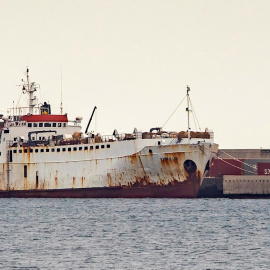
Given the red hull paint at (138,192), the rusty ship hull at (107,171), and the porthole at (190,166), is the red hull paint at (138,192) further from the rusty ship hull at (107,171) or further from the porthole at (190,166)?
the porthole at (190,166)

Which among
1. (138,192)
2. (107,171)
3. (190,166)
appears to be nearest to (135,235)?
(190,166)

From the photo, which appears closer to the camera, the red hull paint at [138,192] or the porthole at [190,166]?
the porthole at [190,166]

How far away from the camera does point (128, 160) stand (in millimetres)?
100875

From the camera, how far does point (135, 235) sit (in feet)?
216

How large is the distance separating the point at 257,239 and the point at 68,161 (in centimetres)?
4452

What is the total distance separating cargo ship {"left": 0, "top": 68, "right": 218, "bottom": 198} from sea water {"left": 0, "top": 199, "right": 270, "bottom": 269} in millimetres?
4497

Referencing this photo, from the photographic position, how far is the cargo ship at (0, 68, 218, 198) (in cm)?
9981

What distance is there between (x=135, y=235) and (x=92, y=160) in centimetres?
3818

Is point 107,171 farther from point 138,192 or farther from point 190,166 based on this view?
point 190,166

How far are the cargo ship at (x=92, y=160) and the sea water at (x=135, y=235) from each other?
4497 millimetres

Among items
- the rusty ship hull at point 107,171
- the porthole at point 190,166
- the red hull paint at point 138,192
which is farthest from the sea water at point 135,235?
the rusty ship hull at point 107,171

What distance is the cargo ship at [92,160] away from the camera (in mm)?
99812

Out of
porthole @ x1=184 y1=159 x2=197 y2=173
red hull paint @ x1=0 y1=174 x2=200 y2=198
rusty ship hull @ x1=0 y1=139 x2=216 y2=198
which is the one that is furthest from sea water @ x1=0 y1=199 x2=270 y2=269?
rusty ship hull @ x1=0 y1=139 x2=216 y2=198

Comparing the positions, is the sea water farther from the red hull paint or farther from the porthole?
the porthole
